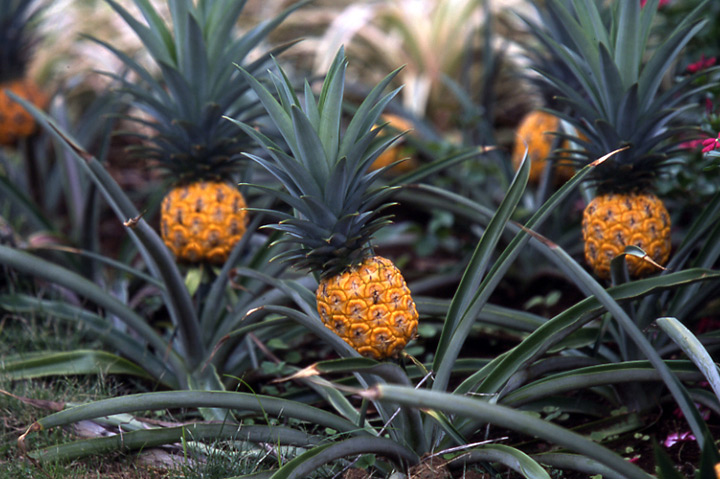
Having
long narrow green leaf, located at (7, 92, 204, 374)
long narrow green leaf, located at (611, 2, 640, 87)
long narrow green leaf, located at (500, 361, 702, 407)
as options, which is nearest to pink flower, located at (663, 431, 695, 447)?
long narrow green leaf, located at (500, 361, 702, 407)

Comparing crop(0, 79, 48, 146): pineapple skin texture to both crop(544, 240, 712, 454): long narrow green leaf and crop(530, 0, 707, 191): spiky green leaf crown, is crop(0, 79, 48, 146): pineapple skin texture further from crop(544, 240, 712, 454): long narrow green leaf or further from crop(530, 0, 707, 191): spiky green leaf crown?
crop(544, 240, 712, 454): long narrow green leaf

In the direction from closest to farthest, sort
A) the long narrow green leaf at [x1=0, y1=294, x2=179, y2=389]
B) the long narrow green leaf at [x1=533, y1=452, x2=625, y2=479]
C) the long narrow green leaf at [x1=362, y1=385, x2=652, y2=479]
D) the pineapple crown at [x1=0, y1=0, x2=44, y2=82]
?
1. the long narrow green leaf at [x1=362, y1=385, x2=652, y2=479]
2. the long narrow green leaf at [x1=533, y1=452, x2=625, y2=479]
3. the long narrow green leaf at [x1=0, y1=294, x2=179, y2=389]
4. the pineapple crown at [x1=0, y1=0, x2=44, y2=82]

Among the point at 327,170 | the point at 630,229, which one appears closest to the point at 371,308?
the point at 327,170

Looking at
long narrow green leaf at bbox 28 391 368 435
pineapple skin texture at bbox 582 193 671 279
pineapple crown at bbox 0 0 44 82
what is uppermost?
pineapple crown at bbox 0 0 44 82

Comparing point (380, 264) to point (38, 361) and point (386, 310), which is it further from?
point (38, 361)

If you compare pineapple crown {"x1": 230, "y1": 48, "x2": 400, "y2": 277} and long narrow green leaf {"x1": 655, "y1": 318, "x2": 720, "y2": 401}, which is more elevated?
pineapple crown {"x1": 230, "y1": 48, "x2": 400, "y2": 277}

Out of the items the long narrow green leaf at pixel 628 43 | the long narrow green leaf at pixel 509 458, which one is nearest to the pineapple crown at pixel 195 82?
the long narrow green leaf at pixel 628 43

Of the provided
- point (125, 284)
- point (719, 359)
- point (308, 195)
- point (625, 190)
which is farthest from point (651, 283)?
point (125, 284)
